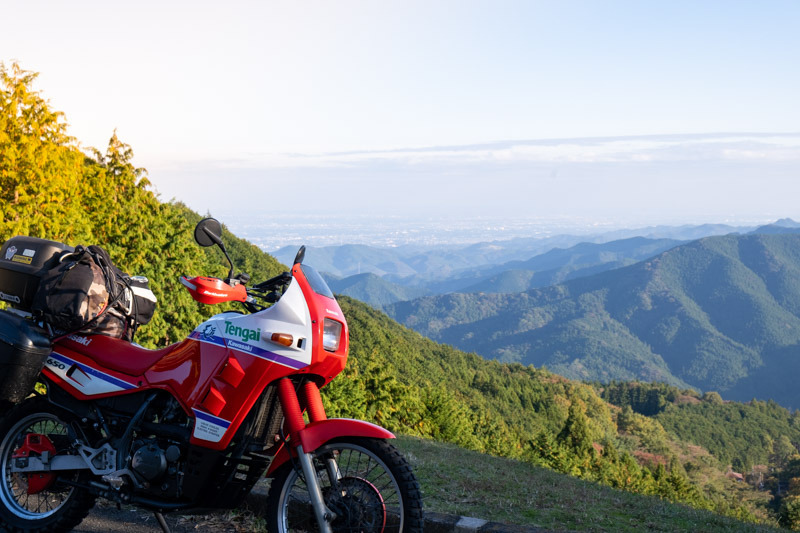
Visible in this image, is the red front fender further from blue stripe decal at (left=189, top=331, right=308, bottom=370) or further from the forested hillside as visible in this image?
the forested hillside

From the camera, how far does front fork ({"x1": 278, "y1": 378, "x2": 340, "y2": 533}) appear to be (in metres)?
3.87

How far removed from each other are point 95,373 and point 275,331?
1.56 metres

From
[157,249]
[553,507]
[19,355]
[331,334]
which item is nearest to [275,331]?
[331,334]

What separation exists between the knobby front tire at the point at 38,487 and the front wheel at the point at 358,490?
1.64m

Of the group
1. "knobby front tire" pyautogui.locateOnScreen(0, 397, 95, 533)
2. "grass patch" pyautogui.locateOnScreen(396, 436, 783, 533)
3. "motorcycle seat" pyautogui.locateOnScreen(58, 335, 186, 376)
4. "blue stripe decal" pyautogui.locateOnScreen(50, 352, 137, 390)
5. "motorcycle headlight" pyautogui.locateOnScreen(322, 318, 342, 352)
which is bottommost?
"grass patch" pyautogui.locateOnScreen(396, 436, 783, 533)

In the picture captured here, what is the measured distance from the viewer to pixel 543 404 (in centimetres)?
11775

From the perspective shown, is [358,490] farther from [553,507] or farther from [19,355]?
[553,507]

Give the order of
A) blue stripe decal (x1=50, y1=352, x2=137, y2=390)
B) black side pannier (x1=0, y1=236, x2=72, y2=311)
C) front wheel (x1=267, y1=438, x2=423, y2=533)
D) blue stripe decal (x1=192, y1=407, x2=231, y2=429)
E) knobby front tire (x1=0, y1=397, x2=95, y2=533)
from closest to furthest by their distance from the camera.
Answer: front wheel (x1=267, y1=438, x2=423, y2=533), blue stripe decal (x1=192, y1=407, x2=231, y2=429), blue stripe decal (x1=50, y1=352, x2=137, y2=390), knobby front tire (x1=0, y1=397, x2=95, y2=533), black side pannier (x1=0, y1=236, x2=72, y2=311)

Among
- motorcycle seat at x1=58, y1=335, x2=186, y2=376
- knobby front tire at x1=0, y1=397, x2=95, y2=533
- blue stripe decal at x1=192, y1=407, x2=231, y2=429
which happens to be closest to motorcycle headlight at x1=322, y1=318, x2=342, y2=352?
blue stripe decal at x1=192, y1=407, x2=231, y2=429

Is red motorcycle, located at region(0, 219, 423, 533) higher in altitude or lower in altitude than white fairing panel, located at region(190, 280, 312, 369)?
lower

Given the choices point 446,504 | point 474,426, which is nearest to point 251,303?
point 446,504

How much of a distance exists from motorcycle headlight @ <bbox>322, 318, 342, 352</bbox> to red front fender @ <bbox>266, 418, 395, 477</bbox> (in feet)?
1.40

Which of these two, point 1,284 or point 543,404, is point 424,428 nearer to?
point 1,284

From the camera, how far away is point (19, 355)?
15.1ft
